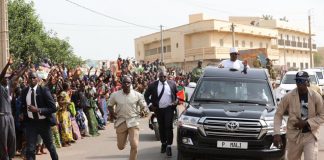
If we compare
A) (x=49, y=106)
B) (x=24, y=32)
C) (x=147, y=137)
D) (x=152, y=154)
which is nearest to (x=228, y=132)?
(x=152, y=154)

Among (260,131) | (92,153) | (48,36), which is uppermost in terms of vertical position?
(48,36)

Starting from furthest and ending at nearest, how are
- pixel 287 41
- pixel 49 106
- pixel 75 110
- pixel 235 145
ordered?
pixel 287 41 → pixel 75 110 → pixel 49 106 → pixel 235 145

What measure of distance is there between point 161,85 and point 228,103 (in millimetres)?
1806

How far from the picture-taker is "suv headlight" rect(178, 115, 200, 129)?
27.3 ft

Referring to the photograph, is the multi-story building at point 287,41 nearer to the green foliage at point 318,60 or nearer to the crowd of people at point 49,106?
the green foliage at point 318,60

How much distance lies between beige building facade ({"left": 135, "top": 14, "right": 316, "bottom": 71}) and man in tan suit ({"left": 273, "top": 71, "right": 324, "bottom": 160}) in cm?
4546

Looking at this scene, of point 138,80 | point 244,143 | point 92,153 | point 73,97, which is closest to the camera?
point 244,143

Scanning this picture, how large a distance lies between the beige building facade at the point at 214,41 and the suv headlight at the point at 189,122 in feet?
144

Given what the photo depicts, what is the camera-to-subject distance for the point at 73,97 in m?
13.8

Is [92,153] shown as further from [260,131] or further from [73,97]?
[260,131]

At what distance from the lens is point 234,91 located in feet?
31.0

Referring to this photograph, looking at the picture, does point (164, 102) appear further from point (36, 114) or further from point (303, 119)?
point (303, 119)

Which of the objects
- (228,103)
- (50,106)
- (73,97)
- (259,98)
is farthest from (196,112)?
(73,97)

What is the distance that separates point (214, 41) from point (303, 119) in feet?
160
